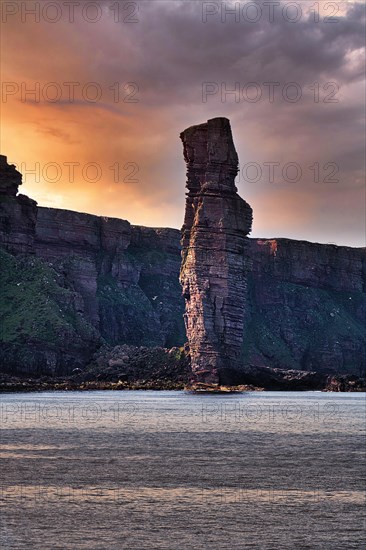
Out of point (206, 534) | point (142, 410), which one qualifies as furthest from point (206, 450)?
point (142, 410)

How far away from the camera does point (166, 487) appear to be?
54375 mm

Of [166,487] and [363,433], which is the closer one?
[166,487]

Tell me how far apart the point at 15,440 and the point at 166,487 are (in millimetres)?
33087

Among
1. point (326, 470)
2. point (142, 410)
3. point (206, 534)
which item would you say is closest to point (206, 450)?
point (326, 470)

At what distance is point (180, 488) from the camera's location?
54031 mm

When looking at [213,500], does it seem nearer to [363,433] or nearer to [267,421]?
[363,433]

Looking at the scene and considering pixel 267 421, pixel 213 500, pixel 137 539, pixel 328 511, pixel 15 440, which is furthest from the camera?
pixel 267 421

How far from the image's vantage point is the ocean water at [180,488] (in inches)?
1556

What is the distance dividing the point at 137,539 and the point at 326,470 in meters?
27.7

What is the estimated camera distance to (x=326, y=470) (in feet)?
210

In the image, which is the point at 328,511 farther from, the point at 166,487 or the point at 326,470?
the point at 326,470

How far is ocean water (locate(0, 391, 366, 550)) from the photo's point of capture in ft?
130

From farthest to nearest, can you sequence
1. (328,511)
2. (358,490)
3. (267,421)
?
(267,421) → (358,490) → (328,511)

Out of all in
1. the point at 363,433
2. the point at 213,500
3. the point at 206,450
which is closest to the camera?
the point at 213,500
